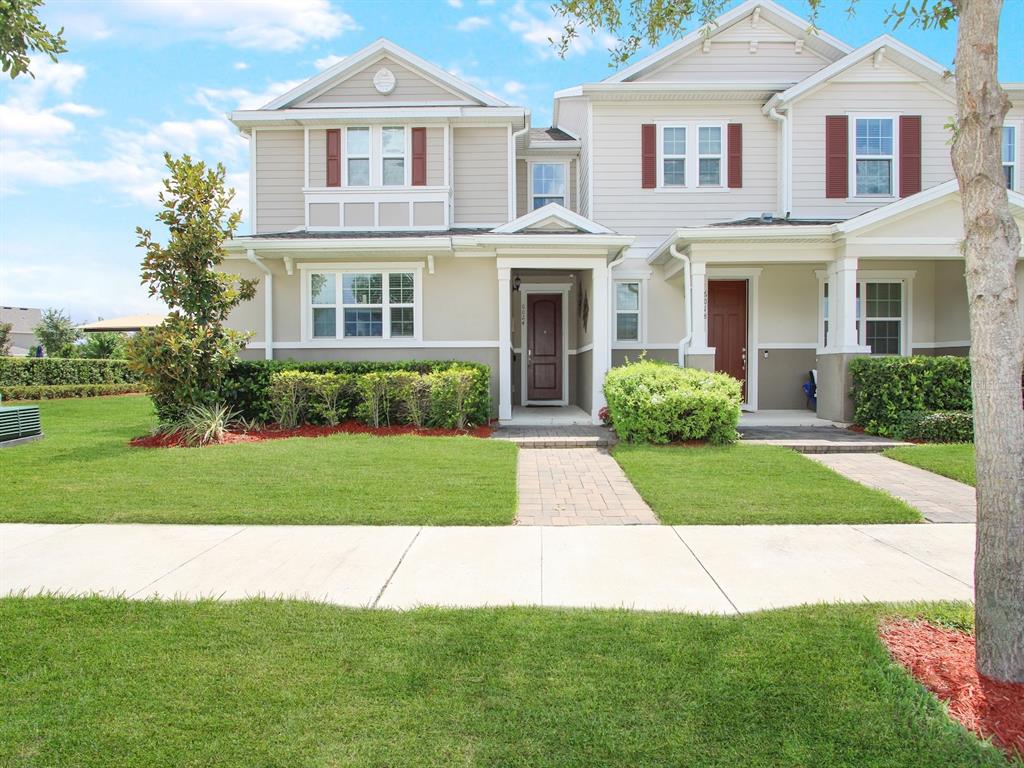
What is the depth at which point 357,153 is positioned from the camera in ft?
44.7

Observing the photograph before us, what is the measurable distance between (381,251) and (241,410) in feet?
12.4

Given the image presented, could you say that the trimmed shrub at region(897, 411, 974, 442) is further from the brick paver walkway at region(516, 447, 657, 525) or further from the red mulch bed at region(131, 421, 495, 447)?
the red mulch bed at region(131, 421, 495, 447)

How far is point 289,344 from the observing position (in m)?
12.7

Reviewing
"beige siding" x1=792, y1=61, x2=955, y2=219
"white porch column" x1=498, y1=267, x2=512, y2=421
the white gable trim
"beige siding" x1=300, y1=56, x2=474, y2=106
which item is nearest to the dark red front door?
"white porch column" x1=498, y1=267, x2=512, y2=421

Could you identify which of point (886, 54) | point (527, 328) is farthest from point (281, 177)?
point (886, 54)

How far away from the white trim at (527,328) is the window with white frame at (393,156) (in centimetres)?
353

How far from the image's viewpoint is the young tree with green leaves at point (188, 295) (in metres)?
10.1

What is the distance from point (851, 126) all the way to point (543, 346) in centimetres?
775

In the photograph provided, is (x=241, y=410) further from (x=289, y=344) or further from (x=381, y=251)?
(x=381, y=251)

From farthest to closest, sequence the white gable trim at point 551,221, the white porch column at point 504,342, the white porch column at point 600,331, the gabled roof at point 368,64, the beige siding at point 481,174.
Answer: the beige siding at point 481,174
the gabled roof at point 368,64
the white porch column at point 504,342
the white porch column at point 600,331
the white gable trim at point 551,221

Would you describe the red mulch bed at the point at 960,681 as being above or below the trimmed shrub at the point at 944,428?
below

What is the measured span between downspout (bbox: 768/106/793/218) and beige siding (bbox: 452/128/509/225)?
555 cm

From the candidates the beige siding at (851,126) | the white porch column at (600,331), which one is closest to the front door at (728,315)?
the beige siding at (851,126)

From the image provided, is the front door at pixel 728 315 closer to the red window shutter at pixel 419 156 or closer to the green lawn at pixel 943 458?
the green lawn at pixel 943 458
